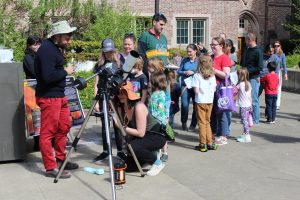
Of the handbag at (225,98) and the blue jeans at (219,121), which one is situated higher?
the handbag at (225,98)

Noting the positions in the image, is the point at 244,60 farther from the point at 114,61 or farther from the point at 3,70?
the point at 3,70

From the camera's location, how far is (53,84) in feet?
18.2

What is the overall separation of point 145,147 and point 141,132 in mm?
236

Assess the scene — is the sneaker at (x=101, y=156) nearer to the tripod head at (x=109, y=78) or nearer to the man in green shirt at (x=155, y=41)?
the man in green shirt at (x=155, y=41)

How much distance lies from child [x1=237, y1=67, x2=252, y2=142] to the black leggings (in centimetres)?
239

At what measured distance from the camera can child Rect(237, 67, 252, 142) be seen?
Answer: 793 cm

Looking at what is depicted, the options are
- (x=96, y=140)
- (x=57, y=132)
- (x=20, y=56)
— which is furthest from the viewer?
(x=20, y=56)

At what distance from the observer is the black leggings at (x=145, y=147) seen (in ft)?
19.3

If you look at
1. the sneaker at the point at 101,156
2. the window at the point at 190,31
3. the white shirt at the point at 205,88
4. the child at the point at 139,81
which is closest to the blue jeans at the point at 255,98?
the white shirt at the point at 205,88

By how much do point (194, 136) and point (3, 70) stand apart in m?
3.80

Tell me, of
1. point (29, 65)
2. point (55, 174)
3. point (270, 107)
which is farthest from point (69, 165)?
point (270, 107)

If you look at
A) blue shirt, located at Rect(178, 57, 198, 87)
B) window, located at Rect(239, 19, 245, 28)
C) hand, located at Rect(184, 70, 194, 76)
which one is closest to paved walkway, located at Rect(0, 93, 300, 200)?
hand, located at Rect(184, 70, 194, 76)

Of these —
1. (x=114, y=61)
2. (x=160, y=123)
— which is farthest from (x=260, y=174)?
(x=114, y=61)

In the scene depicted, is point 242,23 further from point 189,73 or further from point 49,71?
point 49,71
